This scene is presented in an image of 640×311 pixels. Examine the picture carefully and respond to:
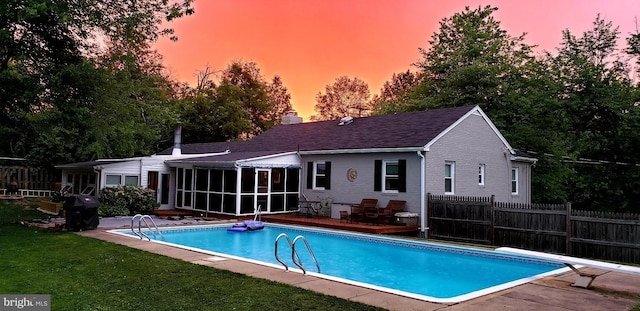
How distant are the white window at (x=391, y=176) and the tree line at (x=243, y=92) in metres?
9.09

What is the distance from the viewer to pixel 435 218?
15.5 meters

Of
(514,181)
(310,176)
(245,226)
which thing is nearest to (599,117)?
(514,181)

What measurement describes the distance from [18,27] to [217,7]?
9709 mm

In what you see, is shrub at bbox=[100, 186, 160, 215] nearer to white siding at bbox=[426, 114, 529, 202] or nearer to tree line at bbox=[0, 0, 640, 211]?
tree line at bbox=[0, 0, 640, 211]

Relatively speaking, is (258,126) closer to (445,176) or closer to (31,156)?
(31,156)

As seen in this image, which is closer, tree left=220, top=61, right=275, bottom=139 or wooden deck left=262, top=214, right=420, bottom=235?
wooden deck left=262, top=214, right=420, bottom=235

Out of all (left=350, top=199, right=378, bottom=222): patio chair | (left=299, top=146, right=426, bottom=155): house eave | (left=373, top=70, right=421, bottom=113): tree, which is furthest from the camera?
(left=373, top=70, right=421, bottom=113): tree

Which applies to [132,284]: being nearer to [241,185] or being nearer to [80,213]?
[80,213]

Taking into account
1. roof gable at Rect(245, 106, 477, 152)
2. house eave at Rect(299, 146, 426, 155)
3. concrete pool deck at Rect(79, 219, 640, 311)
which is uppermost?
roof gable at Rect(245, 106, 477, 152)

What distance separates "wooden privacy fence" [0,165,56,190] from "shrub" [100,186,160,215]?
38.1 ft

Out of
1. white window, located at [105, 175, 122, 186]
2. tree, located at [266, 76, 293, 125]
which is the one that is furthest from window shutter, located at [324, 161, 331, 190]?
tree, located at [266, 76, 293, 125]

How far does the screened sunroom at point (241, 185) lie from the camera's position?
61.4 ft

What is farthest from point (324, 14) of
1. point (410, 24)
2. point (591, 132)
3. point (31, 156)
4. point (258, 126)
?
point (258, 126)

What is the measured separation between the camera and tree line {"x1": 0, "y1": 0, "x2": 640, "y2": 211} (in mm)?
13523
